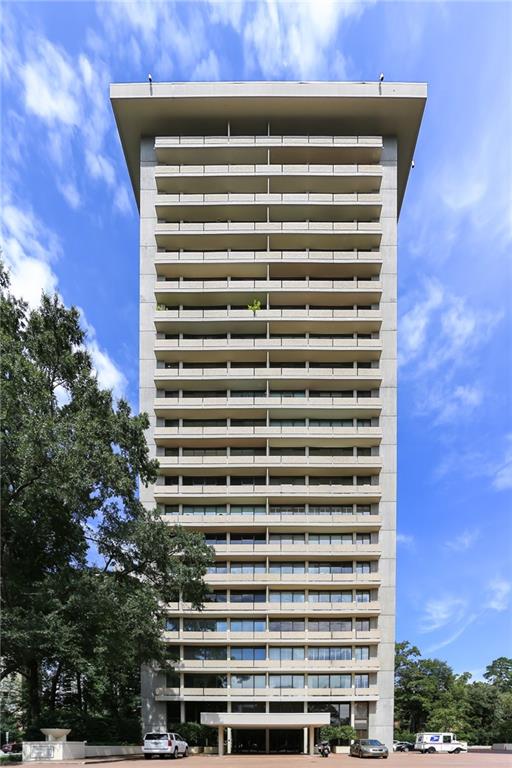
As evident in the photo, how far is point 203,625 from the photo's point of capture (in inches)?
2020

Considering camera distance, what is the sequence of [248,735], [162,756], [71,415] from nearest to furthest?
[71,415] < [162,756] < [248,735]

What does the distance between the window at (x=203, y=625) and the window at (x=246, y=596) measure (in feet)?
6.51

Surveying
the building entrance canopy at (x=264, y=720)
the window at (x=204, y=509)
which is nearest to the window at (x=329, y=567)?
the window at (x=204, y=509)

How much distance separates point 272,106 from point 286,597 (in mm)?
40106

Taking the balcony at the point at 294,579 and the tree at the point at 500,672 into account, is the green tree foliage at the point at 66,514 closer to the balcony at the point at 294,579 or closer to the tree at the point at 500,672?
the balcony at the point at 294,579

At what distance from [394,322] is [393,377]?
15.4 ft

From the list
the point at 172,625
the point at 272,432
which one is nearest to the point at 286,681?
the point at 172,625

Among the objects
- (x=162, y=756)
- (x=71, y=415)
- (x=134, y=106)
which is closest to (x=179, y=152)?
(x=134, y=106)

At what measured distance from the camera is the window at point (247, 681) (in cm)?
5016

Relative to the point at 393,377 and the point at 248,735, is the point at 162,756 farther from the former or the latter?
the point at 393,377

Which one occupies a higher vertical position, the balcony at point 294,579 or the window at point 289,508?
the window at point 289,508

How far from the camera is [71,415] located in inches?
1268

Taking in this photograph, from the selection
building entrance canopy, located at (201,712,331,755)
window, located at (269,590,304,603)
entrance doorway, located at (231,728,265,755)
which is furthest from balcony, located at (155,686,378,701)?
window, located at (269,590,304,603)

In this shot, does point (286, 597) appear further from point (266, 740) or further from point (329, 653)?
point (266, 740)
